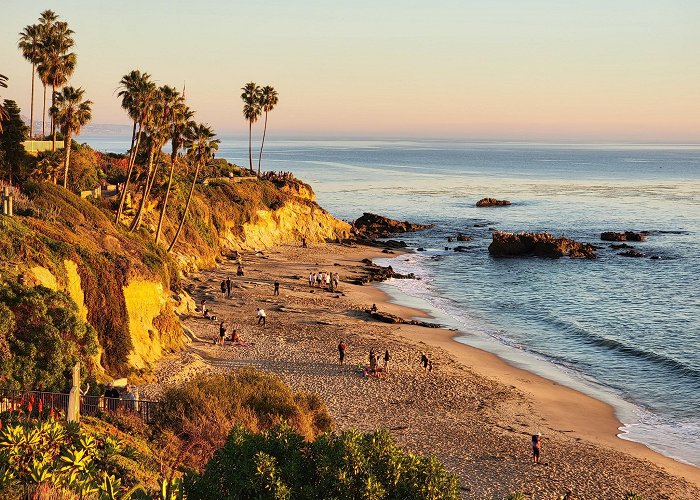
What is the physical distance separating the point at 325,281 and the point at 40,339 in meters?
29.7

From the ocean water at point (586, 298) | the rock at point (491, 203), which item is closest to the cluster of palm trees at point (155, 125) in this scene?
the ocean water at point (586, 298)

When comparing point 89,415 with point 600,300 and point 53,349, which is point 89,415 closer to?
point 53,349

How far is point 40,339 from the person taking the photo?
22.0 metres

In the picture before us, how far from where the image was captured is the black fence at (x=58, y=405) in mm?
17281

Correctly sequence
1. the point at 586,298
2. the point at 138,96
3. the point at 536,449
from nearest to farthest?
the point at 536,449 → the point at 138,96 → the point at 586,298

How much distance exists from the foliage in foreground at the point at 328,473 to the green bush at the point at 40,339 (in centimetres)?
1137

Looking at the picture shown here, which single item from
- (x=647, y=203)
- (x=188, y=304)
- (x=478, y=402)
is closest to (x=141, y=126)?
(x=188, y=304)

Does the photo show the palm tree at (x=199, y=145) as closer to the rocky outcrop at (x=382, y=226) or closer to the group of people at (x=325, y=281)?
the group of people at (x=325, y=281)

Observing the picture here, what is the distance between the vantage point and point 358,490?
10977 millimetres

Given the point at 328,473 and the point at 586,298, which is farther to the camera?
the point at 586,298

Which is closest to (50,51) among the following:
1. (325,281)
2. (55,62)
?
(55,62)

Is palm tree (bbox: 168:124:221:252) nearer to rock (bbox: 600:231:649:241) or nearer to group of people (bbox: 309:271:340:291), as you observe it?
group of people (bbox: 309:271:340:291)

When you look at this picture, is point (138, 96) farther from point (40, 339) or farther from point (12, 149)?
point (40, 339)

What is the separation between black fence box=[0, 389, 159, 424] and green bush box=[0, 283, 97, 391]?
1.42m
